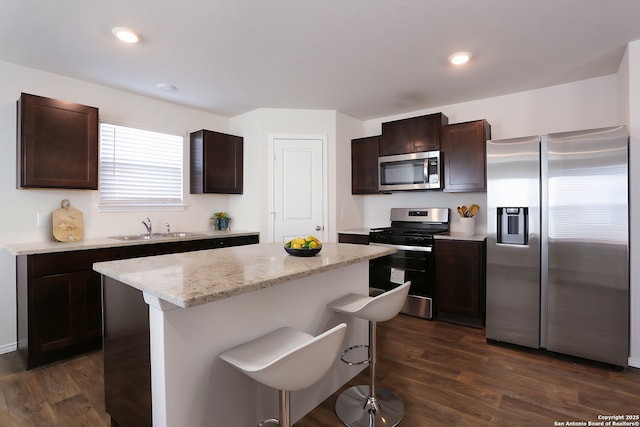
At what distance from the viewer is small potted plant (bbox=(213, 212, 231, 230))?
4301 mm

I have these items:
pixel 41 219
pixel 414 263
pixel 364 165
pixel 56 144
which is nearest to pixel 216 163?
pixel 56 144

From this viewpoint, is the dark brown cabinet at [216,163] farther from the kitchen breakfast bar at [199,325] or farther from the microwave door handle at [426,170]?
the microwave door handle at [426,170]

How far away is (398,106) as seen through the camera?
4043 mm

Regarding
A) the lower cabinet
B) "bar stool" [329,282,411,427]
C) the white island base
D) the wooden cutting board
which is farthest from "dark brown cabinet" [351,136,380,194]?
the wooden cutting board

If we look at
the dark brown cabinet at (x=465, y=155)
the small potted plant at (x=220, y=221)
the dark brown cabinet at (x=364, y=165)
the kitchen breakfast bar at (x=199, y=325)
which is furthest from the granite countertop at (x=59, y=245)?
the dark brown cabinet at (x=465, y=155)

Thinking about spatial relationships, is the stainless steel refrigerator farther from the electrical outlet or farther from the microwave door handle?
the electrical outlet

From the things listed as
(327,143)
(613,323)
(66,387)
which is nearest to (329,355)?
(66,387)

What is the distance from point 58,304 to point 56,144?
4.26 feet

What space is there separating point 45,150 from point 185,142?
1523 millimetres

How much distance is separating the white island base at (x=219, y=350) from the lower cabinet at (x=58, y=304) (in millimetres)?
1627

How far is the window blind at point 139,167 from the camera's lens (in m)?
3.38

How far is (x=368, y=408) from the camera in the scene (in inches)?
75.3

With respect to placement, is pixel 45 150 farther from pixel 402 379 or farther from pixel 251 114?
pixel 402 379

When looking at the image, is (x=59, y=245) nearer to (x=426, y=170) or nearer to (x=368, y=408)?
(x=368, y=408)
